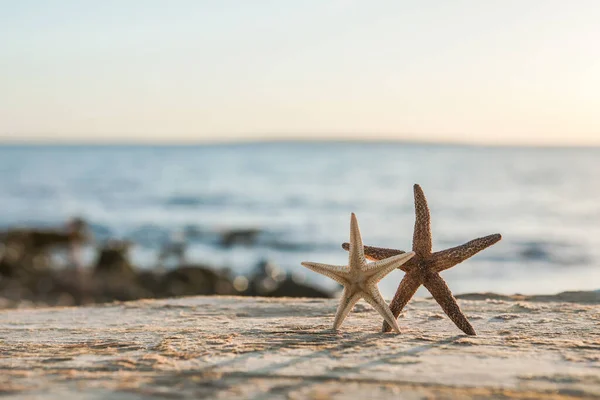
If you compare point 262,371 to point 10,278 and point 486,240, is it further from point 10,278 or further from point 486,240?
point 10,278

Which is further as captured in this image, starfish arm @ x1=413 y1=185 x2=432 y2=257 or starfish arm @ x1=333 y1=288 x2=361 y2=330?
starfish arm @ x1=413 y1=185 x2=432 y2=257

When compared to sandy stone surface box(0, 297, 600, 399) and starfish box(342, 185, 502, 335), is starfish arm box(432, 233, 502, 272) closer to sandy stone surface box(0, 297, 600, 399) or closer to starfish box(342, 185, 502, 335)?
starfish box(342, 185, 502, 335)

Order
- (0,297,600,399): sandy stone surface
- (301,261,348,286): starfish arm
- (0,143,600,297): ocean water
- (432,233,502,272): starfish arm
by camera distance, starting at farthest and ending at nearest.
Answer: (0,143,600,297): ocean water
(432,233,502,272): starfish arm
(301,261,348,286): starfish arm
(0,297,600,399): sandy stone surface

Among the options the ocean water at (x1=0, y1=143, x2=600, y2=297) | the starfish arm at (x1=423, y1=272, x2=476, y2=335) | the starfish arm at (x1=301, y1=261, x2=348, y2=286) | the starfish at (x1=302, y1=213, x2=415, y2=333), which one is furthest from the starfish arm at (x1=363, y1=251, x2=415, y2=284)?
the ocean water at (x1=0, y1=143, x2=600, y2=297)

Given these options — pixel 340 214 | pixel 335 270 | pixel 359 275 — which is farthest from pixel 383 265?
pixel 340 214

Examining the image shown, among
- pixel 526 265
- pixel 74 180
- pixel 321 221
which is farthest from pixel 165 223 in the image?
pixel 74 180

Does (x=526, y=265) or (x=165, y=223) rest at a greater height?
(x=165, y=223)

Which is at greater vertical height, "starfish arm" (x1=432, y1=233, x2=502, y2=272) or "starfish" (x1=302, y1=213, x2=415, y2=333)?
"starfish arm" (x1=432, y1=233, x2=502, y2=272)
